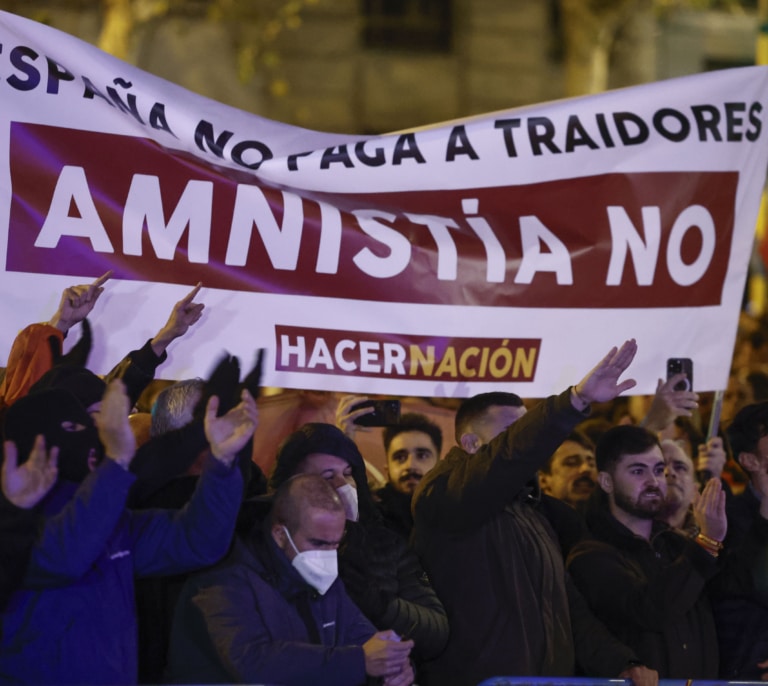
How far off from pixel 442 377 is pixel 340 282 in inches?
21.2

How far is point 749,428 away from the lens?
5.84 metres

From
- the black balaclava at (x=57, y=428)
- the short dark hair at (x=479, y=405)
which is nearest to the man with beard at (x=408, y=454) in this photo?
the short dark hair at (x=479, y=405)

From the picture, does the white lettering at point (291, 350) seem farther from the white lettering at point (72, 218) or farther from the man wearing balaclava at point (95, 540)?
the man wearing balaclava at point (95, 540)

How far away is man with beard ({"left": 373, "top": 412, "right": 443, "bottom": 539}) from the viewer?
599 cm

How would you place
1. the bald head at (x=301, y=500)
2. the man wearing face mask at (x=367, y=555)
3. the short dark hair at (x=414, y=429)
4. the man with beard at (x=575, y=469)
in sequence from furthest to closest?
1. the man with beard at (x=575, y=469)
2. the short dark hair at (x=414, y=429)
3. the man wearing face mask at (x=367, y=555)
4. the bald head at (x=301, y=500)

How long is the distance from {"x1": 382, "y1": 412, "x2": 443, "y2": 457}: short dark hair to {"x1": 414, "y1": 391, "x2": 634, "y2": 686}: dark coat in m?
0.86

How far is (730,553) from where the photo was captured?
18.5 ft

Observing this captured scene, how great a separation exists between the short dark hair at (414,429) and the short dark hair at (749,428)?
1.18 meters

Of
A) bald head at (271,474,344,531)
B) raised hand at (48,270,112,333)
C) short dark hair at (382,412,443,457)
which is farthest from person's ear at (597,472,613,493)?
raised hand at (48,270,112,333)

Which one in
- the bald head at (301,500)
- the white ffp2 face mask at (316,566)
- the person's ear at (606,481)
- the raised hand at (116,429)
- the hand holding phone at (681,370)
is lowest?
the white ffp2 face mask at (316,566)

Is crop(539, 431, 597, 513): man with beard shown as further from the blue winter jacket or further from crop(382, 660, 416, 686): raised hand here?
Answer: the blue winter jacket

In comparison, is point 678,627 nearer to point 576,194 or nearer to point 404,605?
point 404,605

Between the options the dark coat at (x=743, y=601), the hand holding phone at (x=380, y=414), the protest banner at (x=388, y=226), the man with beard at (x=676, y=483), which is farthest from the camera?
the man with beard at (x=676, y=483)

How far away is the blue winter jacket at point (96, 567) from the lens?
4.29m
